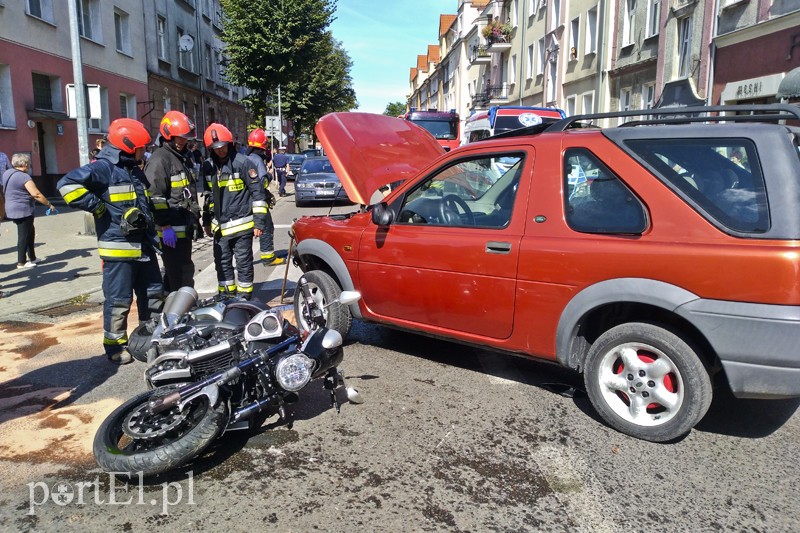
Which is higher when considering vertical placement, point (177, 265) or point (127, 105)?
point (127, 105)

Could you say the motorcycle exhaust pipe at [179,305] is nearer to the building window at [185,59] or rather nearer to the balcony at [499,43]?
the building window at [185,59]

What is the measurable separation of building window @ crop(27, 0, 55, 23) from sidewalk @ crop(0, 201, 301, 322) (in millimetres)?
9209

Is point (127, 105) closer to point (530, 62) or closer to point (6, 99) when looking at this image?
point (6, 99)

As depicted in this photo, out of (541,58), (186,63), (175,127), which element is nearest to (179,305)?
(175,127)

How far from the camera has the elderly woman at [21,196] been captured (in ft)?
28.2

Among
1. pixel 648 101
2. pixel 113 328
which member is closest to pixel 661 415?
pixel 113 328

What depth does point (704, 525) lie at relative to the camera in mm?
2760

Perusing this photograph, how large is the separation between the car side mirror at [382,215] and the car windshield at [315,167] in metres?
14.8

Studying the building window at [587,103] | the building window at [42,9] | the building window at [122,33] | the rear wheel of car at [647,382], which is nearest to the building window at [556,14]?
the building window at [587,103]

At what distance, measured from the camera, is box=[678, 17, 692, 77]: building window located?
16531 millimetres

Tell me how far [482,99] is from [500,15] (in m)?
5.11

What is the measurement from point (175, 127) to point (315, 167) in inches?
550

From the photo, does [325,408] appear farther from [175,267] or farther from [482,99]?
[482,99]

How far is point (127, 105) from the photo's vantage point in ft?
80.6
